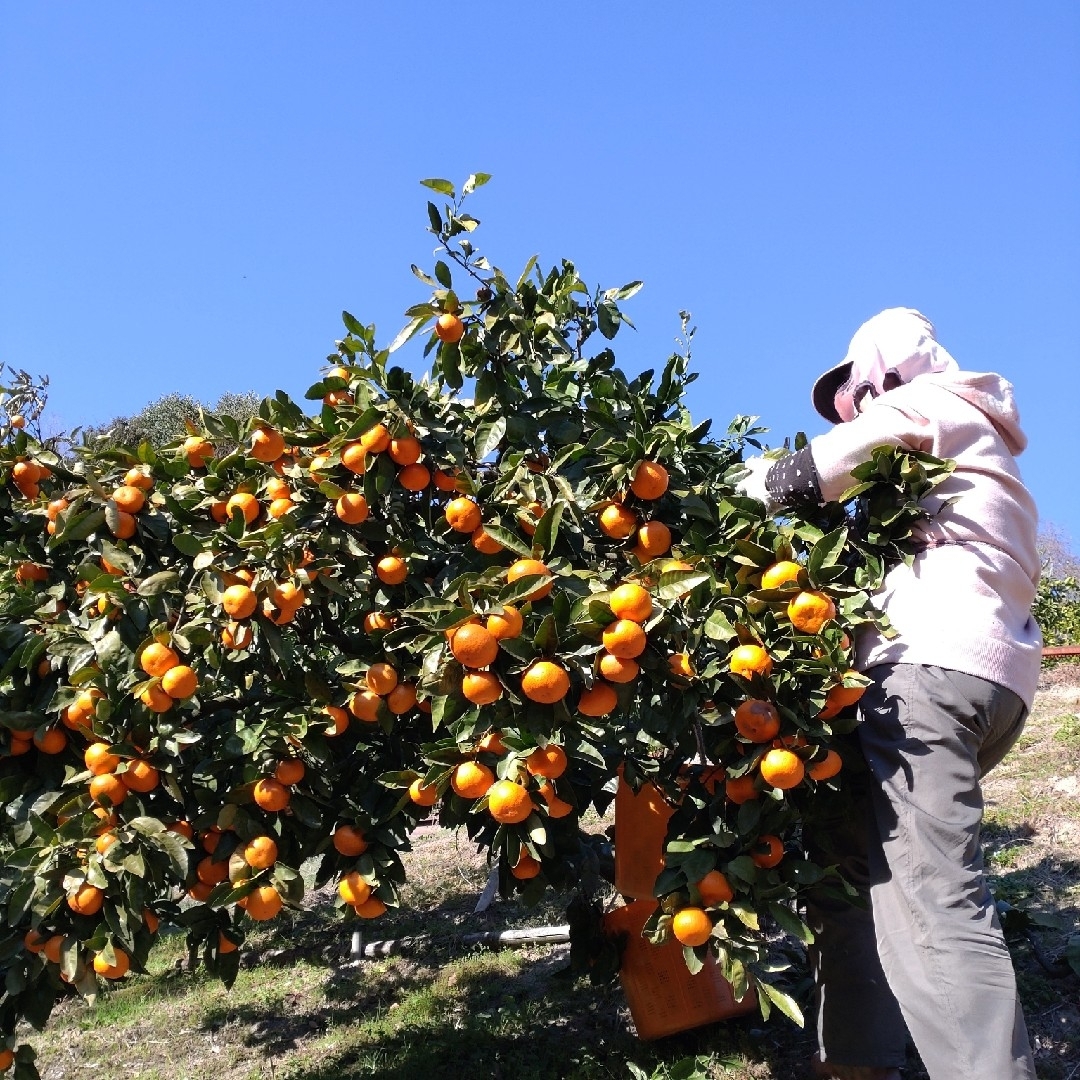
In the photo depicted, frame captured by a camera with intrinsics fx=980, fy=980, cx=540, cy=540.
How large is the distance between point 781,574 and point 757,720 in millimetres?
307

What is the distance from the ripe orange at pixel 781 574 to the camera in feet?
6.68

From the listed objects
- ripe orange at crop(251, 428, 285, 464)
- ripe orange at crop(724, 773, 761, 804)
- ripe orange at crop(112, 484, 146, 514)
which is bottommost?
ripe orange at crop(724, 773, 761, 804)

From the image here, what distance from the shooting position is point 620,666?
185 cm

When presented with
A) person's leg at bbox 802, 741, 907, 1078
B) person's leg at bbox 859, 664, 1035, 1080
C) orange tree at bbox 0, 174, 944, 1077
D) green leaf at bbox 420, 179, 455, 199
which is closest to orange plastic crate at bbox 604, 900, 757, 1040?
person's leg at bbox 802, 741, 907, 1078

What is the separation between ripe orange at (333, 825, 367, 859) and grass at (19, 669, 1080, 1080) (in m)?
0.68

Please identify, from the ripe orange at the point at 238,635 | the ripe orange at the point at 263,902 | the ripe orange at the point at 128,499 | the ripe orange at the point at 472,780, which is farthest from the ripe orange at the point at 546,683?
the ripe orange at the point at 128,499

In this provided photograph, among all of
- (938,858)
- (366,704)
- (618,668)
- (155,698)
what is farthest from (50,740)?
(938,858)

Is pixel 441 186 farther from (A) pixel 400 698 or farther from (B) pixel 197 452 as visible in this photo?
(A) pixel 400 698

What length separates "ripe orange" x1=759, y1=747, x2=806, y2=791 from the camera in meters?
1.94

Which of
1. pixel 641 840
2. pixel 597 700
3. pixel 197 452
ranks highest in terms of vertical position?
pixel 197 452

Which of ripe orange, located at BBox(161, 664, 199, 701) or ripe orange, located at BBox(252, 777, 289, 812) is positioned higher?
ripe orange, located at BBox(161, 664, 199, 701)

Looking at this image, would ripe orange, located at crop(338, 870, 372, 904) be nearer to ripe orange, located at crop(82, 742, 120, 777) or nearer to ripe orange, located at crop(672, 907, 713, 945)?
ripe orange, located at crop(82, 742, 120, 777)

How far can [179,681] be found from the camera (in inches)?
82.2

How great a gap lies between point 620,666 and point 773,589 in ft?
1.29
